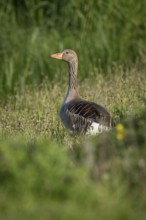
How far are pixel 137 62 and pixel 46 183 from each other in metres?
8.91

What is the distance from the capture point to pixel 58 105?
39.4 feet

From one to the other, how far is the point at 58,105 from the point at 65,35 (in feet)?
14.5

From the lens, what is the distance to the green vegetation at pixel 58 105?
576 cm

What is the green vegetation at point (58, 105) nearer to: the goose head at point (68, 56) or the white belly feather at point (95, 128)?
the white belly feather at point (95, 128)

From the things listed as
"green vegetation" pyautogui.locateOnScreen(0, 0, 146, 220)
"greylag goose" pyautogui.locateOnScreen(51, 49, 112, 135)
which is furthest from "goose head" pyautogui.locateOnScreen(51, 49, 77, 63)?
"greylag goose" pyautogui.locateOnScreen(51, 49, 112, 135)

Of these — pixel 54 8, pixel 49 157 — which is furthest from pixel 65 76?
pixel 49 157

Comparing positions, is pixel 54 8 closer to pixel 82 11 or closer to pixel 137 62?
pixel 82 11

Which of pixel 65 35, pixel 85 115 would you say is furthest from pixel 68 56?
pixel 65 35

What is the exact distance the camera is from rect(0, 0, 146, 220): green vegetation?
5758 mm

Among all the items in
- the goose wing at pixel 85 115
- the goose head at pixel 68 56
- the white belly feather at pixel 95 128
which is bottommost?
the white belly feather at pixel 95 128

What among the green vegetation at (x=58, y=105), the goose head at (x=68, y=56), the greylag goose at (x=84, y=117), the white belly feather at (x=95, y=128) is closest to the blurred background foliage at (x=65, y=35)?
the green vegetation at (x=58, y=105)

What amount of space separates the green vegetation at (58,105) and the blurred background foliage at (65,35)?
21 mm

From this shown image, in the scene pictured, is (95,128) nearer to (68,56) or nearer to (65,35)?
(68,56)

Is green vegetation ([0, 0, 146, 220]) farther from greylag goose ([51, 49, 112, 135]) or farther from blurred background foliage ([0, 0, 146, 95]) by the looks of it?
greylag goose ([51, 49, 112, 135])
